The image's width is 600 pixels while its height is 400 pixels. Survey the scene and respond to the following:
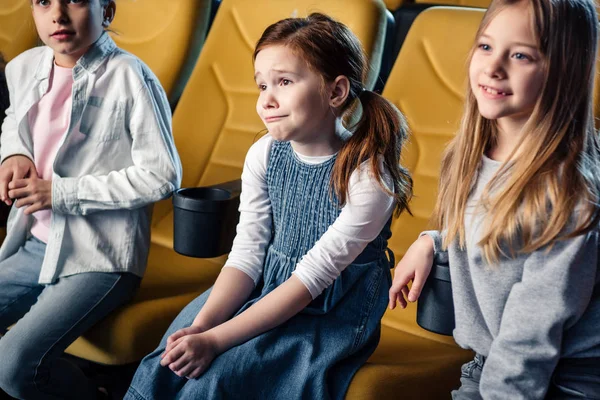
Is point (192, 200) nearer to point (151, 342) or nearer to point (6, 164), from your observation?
point (151, 342)

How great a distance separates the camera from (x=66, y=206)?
1.51 metres

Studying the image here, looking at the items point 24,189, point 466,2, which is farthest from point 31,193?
point 466,2

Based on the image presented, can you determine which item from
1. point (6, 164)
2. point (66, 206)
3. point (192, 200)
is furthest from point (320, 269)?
point (6, 164)

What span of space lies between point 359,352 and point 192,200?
0.40 m

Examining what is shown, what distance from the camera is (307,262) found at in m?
1.26

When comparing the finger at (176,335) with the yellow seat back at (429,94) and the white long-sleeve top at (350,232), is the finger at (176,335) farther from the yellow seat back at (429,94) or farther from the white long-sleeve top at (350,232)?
the yellow seat back at (429,94)

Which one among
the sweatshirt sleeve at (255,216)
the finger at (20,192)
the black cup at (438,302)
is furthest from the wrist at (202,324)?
the finger at (20,192)

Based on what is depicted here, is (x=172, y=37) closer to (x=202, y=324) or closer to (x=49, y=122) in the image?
(x=49, y=122)

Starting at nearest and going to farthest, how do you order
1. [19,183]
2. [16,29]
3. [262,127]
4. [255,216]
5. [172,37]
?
[255,216]
[19,183]
[262,127]
[172,37]
[16,29]

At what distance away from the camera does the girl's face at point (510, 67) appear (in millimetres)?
1019

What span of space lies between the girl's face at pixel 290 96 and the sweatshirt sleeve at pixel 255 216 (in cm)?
14

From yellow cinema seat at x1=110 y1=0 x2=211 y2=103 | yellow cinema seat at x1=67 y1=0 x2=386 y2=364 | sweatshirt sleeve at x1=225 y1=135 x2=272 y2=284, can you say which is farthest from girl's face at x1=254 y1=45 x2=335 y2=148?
yellow cinema seat at x1=110 y1=0 x2=211 y2=103

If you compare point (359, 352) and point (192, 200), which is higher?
point (192, 200)

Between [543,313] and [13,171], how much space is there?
3.35 feet
